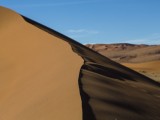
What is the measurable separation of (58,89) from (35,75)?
2.72 m

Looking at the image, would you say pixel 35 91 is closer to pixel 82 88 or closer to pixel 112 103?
Result: pixel 82 88

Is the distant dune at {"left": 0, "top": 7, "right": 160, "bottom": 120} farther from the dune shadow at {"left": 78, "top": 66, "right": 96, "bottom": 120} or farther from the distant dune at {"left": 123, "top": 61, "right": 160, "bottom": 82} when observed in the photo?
the distant dune at {"left": 123, "top": 61, "right": 160, "bottom": 82}

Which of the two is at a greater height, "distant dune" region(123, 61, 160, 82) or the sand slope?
the sand slope

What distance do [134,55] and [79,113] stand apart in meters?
75.4

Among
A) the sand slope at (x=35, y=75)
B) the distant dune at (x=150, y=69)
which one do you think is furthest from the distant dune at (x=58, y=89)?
the distant dune at (x=150, y=69)

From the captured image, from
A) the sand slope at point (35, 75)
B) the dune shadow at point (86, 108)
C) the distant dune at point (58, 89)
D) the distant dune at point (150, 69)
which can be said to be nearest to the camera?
the dune shadow at point (86, 108)

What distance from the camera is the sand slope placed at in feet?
23.8

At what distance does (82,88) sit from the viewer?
302 inches

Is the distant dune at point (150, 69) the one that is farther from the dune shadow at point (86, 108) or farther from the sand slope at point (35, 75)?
the dune shadow at point (86, 108)

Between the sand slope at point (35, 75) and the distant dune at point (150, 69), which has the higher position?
the sand slope at point (35, 75)

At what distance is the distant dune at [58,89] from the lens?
6.87m

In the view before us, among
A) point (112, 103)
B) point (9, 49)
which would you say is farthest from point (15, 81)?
point (112, 103)

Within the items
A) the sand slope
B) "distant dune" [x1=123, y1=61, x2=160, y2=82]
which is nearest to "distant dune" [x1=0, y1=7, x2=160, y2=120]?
the sand slope

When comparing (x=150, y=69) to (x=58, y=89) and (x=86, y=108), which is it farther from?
(x=86, y=108)
